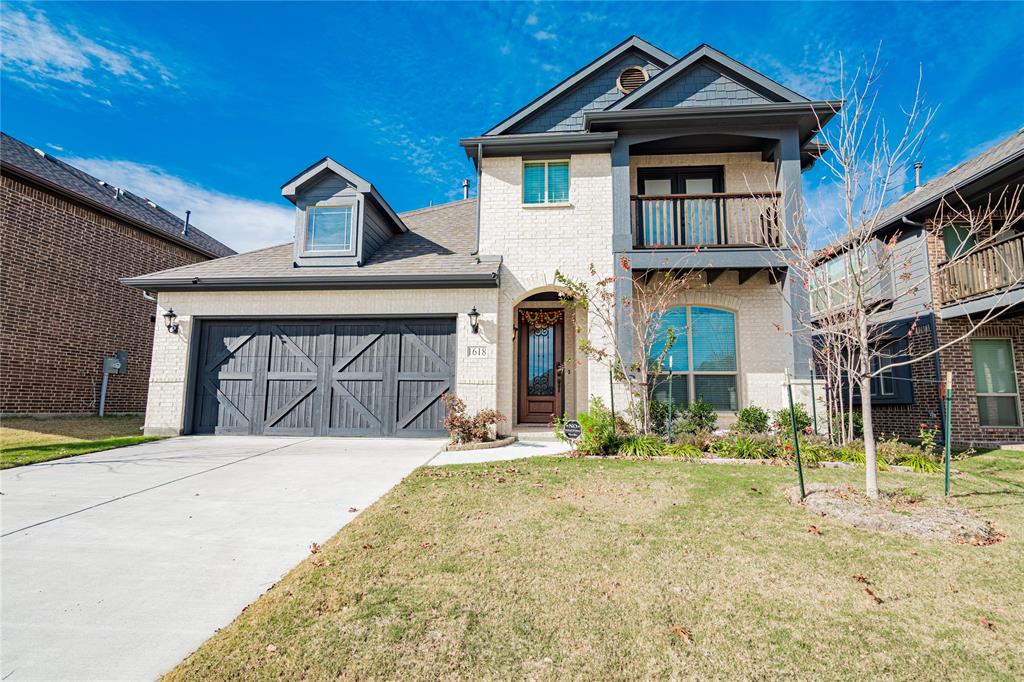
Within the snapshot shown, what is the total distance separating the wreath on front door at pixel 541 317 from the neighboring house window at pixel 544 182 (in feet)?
8.58

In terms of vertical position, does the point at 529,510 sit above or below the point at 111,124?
below

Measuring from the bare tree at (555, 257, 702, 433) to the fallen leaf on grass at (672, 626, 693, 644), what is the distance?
21.1 ft

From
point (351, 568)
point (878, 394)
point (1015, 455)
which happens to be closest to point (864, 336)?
point (351, 568)

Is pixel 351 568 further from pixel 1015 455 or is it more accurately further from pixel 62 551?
pixel 1015 455

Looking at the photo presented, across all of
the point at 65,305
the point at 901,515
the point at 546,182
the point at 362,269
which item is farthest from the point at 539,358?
the point at 65,305

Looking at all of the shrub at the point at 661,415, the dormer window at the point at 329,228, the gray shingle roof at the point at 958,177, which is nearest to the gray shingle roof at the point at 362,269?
the dormer window at the point at 329,228

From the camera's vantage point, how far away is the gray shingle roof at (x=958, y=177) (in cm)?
926

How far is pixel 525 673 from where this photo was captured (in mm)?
2227

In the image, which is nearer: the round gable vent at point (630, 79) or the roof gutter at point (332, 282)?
the roof gutter at point (332, 282)

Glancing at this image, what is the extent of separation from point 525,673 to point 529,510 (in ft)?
8.05

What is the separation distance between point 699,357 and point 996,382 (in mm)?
6769

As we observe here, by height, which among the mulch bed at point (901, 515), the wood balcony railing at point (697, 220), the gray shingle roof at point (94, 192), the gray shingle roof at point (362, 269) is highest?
the gray shingle roof at point (94, 192)

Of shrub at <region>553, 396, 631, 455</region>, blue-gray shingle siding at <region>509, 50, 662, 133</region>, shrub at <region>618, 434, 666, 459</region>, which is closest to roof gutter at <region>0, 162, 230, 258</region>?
blue-gray shingle siding at <region>509, 50, 662, 133</region>

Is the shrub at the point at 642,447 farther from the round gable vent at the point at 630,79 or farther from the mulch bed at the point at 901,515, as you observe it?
the round gable vent at the point at 630,79
